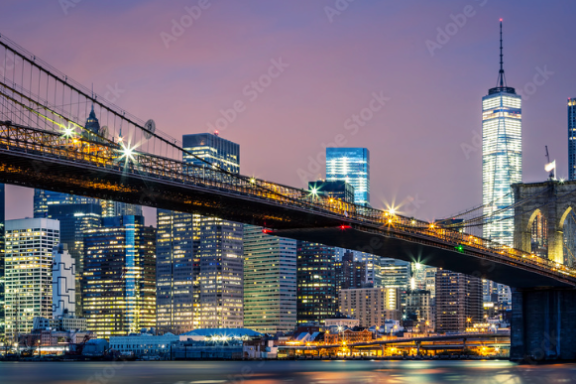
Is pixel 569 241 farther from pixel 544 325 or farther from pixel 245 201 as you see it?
pixel 245 201

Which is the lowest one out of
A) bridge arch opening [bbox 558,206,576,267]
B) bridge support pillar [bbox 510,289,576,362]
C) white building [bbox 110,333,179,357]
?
white building [bbox 110,333,179,357]

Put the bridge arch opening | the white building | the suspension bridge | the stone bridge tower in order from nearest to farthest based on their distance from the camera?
the suspension bridge → the stone bridge tower → the bridge arch opening → the white building

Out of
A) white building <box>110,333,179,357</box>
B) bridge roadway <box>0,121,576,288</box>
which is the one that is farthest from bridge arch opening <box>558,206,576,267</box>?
white building <box>110,333,179,357</box>

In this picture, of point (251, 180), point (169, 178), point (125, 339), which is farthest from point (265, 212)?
point (125, 339)

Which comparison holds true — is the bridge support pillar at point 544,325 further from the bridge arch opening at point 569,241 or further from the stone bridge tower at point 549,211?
the bridge arch opening at point 569,241

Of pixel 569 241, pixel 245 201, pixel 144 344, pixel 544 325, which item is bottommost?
pixel 144 344

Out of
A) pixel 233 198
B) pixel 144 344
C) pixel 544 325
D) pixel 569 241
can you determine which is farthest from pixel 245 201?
pixel 144 344

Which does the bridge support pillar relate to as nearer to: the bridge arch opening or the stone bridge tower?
the stone bridge tower
